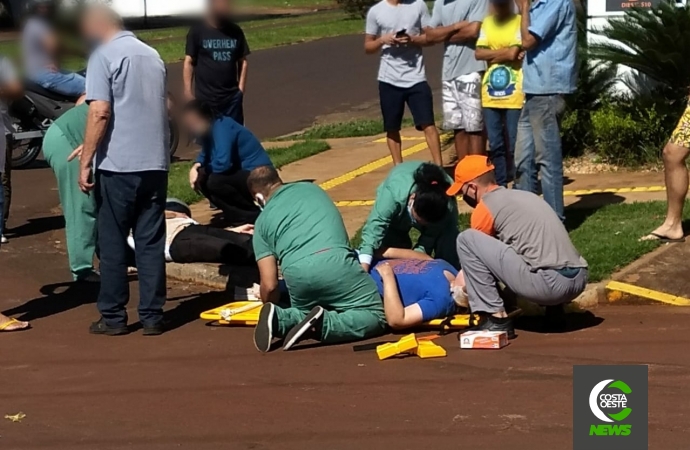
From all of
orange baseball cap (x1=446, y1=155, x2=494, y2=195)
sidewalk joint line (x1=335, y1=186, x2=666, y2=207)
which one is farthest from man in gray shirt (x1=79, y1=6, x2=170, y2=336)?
sidewalk joint line (x1=335, y1=186, x2=666, y2=207)

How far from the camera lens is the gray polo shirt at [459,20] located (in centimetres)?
1006

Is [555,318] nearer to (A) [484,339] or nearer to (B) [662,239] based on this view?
(A) [484,339]

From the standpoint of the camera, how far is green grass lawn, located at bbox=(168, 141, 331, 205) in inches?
436

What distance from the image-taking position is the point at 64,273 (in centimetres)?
902

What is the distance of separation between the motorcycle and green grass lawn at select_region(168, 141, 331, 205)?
26cm

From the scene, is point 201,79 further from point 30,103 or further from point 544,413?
point 544,413

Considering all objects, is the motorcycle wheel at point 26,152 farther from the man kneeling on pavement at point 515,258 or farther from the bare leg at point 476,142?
the man kneeling on pavement at point 515,258

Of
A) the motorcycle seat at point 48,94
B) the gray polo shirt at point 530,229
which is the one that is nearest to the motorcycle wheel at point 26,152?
the motorcycle seat at point 48,94

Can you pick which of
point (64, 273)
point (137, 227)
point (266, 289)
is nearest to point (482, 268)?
point (266, 289)

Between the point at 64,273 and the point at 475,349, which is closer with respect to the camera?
the point at 475,349

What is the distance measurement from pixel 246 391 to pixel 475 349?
1396 mm

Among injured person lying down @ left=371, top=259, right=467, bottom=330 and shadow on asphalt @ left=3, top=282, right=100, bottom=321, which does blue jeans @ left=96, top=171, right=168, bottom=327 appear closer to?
shadow on asphalt @ left=3, top=282, right=100, bottom=321

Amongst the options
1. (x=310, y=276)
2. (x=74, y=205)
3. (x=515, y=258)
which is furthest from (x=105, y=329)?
(x=515, y=258)

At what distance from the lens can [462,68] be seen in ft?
33.3
